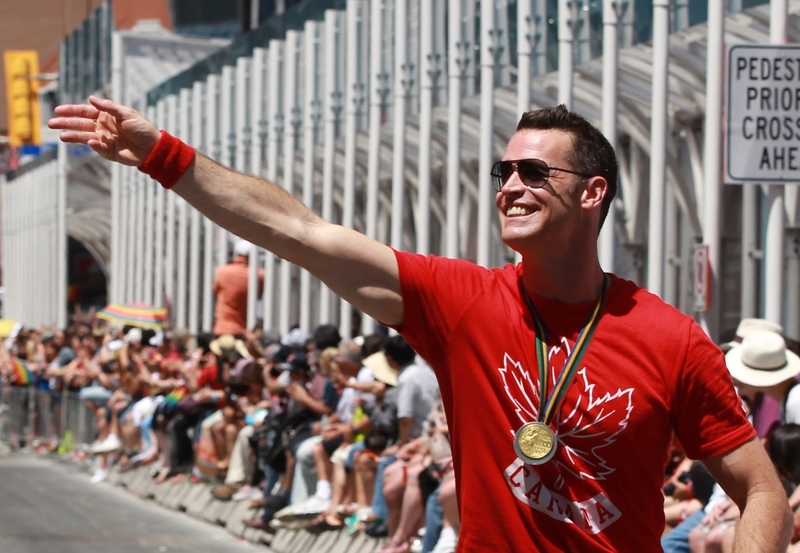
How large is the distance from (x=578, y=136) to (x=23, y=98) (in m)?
36.9

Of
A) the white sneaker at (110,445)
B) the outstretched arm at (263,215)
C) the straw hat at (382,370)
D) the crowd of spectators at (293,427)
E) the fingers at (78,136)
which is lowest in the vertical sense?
the white sneaker at (110,445)

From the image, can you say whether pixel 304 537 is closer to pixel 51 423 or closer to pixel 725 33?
pixel 725 33

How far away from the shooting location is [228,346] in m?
16.1

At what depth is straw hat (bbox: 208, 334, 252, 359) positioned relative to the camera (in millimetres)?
16047

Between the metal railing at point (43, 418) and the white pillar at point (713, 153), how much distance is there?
12507 millimetres

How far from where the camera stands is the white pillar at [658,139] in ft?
37.5

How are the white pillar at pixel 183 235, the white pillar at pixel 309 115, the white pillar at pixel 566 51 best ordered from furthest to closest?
1. the white pillar at pixel 183 235
2. the white pillar at pixel 309 115
3. the white pillar at pixel 566 51

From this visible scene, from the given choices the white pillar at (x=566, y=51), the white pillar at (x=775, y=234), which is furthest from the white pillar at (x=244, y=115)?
the white pillar at (x=775, y=234)

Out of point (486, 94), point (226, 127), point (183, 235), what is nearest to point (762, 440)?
point (486, 94)

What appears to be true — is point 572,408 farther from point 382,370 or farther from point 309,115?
point 309,115

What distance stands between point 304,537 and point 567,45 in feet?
14.9

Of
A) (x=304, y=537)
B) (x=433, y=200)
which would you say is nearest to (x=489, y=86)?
(x=304, y=537)

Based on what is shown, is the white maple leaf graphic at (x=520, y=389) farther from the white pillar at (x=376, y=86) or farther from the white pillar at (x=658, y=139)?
the white pillar at (x=376, y=86)

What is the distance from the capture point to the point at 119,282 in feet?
94.2
